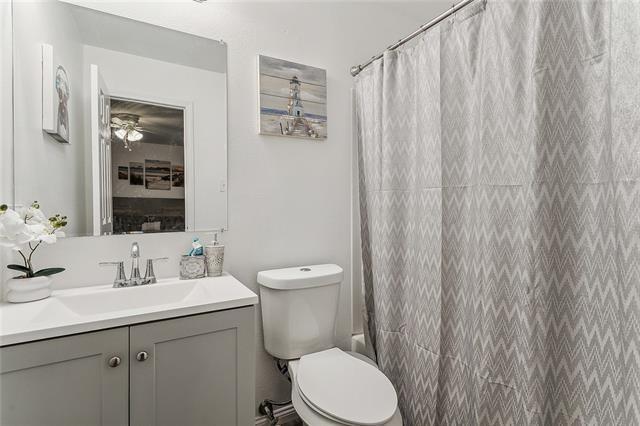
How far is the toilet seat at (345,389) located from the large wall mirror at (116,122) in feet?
2.56

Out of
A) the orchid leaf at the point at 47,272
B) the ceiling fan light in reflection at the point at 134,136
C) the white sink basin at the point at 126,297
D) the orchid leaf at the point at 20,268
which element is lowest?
the white sink basin at the point at 126,297

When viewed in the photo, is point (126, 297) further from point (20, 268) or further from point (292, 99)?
point (292, 99)

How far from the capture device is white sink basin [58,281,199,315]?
3.84ft

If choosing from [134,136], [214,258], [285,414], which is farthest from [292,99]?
[285,414]

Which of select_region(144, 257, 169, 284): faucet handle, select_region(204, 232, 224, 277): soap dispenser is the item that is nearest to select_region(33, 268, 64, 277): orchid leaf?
select_region(144, 257, 169, 284): faucet handle

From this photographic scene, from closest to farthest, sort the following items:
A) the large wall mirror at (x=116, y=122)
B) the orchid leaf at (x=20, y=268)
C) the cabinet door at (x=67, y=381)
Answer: the cabinet door at (x=67, y=381) < the orchid leaf at (x=20, y=268) < the large wall mirror at (x=116, y=122)

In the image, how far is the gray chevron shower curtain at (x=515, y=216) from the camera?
87 centimetres

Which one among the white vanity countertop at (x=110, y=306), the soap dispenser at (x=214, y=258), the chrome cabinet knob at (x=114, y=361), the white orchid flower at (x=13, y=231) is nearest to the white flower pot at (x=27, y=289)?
the white vanity countertop at (x=110, y=306)

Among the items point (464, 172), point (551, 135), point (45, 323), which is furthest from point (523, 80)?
point (45, 323)

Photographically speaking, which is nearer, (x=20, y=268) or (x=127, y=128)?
(x=20, y=268)

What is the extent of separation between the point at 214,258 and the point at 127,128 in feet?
2.15

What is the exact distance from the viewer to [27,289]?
1097 mm

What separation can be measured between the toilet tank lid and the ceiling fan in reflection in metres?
0.81

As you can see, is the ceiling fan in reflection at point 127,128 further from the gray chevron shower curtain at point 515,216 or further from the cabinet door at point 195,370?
the gray chevron shower curtain at point 515,216
